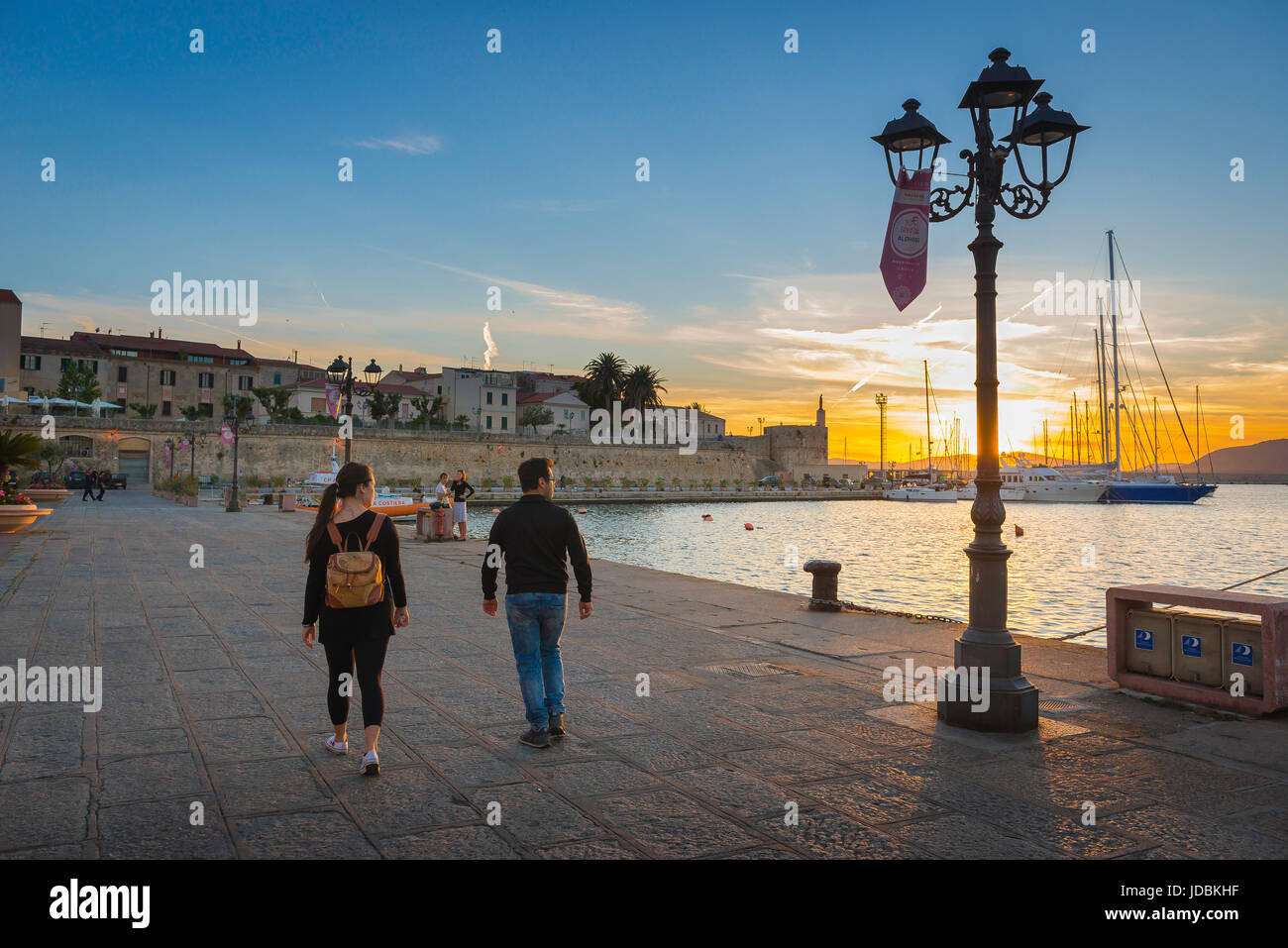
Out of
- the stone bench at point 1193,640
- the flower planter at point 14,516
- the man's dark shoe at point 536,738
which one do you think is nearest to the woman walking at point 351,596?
the man's dark shoe at point 536,738

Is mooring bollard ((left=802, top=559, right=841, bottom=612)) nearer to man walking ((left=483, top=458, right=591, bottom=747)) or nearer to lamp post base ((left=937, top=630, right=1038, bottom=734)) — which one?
lamp post base ((left=937, top=630, right=1038, bottom=734))

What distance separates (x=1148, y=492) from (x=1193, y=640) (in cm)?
8620

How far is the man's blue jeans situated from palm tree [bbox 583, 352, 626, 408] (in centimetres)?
9164

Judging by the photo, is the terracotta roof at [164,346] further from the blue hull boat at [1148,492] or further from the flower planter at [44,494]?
the blue hull boat at [1148,492]

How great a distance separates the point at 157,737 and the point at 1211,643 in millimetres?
7668

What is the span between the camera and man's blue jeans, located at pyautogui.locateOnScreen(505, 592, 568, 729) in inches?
213

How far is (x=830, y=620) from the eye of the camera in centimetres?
1070

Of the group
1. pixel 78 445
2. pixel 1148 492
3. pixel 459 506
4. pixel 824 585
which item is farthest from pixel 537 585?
pixel 1148 492

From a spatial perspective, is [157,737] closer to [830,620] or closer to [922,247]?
[922,247]

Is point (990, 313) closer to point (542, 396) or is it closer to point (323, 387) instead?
point (323, 387)

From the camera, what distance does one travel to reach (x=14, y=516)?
20.1m

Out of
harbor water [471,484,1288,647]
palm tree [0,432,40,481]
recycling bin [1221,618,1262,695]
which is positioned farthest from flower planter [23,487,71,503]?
recycling bin [1221,618,1262,695]
